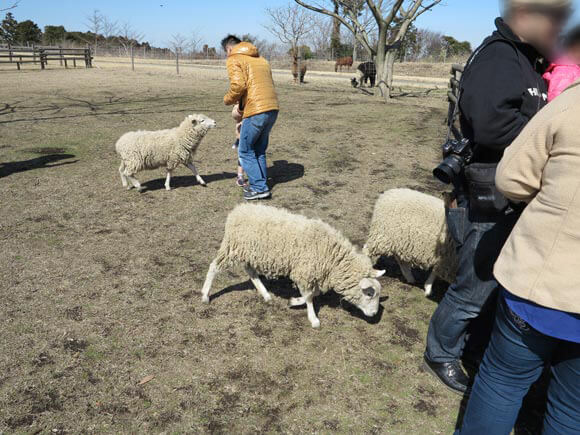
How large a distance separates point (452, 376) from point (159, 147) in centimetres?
488

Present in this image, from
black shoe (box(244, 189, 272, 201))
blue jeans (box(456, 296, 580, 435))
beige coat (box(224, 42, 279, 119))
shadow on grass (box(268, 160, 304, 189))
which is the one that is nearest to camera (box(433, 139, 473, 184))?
blue jeans (box(456, 296, 580, 435))

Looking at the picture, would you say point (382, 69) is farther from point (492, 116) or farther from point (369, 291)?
point (492, 116)

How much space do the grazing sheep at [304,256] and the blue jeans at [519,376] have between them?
1.45m

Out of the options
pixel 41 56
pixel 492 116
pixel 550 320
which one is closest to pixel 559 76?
pixel 492 116

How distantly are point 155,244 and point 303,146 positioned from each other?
16.5 feet

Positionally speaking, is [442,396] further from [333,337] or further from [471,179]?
[471,179]

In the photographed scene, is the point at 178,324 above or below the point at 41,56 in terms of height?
below

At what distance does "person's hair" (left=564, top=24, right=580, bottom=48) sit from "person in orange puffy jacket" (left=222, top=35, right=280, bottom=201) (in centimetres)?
394

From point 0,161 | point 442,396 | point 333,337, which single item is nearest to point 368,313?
point 333,337

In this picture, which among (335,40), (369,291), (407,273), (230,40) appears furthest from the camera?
(335,40)

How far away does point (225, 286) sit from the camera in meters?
3.91

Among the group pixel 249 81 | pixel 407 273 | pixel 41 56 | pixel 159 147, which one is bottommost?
pixel 407 273

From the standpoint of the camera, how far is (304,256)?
3312mm

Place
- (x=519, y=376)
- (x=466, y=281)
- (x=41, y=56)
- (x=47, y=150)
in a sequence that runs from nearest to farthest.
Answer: (x=519, y=376)
(x=466, y=281)
(x=47, y=150)
(x=41, y=56)
